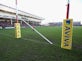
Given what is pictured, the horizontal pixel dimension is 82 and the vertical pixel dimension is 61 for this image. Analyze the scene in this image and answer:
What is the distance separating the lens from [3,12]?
116ft

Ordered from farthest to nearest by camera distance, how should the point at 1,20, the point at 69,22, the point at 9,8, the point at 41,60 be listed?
the point at 9,8 < the point at 1,20 < the point at 69,22 < the point at 41,60

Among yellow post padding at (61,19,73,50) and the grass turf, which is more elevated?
yellow post padding at (61,19,73,50)

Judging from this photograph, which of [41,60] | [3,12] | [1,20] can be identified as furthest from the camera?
[3,12]

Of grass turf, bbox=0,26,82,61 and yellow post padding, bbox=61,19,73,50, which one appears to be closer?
grass turf, bbox=0,26,82,61

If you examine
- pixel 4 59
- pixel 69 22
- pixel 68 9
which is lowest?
pixel 4 59

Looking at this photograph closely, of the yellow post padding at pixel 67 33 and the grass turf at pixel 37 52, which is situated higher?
the yellow post padding at pixel 67 33

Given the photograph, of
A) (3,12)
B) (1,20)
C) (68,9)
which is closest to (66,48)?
(68,9)

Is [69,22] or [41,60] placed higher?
[69,22]

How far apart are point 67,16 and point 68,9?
235 mm

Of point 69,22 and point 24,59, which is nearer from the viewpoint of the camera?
point 24,59

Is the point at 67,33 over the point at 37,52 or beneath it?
over

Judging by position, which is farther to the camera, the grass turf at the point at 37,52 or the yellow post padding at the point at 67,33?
the yellow post padding at the point at 67,33

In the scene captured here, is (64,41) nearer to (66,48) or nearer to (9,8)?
(66,48)

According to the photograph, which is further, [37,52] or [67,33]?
[67,33]
